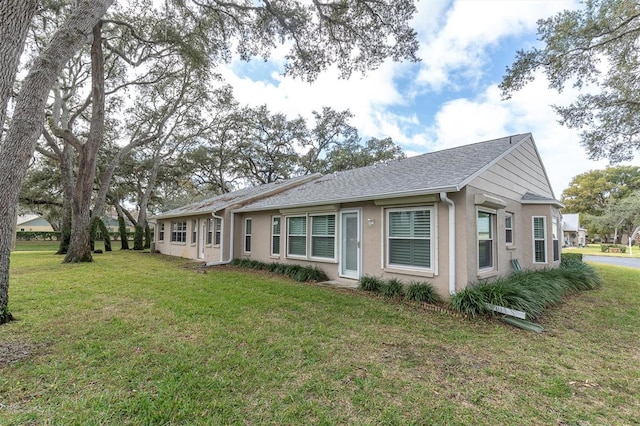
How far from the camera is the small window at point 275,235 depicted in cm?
A: 1059

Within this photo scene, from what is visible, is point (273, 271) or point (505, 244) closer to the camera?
point (505, 244)

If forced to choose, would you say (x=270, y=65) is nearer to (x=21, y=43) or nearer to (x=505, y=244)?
(x=21, y=43)

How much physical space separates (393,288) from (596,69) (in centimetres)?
1078

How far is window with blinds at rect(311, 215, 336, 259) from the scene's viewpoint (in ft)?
28.5

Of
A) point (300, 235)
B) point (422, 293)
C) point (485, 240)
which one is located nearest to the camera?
point (422, 293)

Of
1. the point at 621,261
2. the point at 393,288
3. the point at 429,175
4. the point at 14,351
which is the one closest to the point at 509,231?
the point at 429,175

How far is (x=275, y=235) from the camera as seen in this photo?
420 inches

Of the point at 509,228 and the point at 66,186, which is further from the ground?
the point at 66,186

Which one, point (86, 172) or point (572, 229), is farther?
point (572, 229)

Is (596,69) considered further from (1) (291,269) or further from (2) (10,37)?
(2) (10,37)

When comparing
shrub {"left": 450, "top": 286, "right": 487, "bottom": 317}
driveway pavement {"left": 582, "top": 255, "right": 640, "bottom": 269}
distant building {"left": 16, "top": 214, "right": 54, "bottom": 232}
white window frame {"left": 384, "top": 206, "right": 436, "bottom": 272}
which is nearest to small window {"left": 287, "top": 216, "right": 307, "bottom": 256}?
white window frame {"left": 384, "top": 206, "right": 436, "bottom": 272}

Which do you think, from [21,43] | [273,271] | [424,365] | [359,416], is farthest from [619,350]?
[21,43]

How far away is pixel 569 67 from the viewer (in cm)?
952

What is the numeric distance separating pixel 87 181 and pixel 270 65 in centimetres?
947
